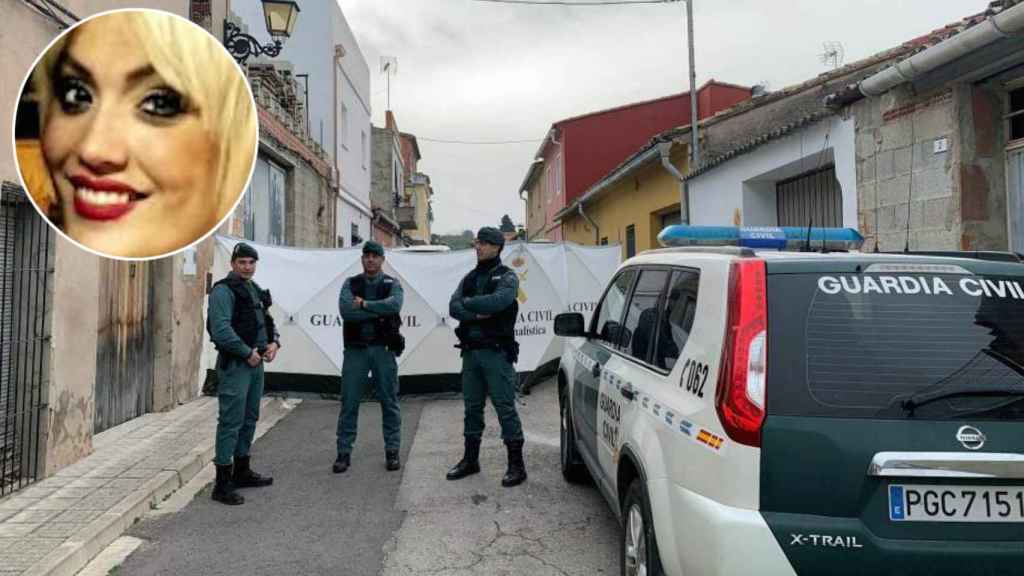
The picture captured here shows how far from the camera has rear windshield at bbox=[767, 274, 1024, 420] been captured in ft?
7.02

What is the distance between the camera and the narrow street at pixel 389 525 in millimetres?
3773

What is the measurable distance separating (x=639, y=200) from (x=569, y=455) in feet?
37.0

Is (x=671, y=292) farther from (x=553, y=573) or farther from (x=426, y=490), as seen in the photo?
(x=426, y=490)

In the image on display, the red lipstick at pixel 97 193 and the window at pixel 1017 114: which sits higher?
the window at pixel 1017 114

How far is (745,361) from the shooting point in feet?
7.28

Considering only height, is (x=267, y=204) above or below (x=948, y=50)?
below

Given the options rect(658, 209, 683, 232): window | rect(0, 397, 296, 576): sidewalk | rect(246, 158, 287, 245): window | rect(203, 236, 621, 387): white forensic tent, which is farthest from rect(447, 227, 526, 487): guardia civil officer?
rect(658, 209, 683, 232): window

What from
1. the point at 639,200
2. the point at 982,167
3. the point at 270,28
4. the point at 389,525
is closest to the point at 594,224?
the point at 639,200

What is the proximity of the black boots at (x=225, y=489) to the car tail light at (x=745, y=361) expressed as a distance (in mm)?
3894

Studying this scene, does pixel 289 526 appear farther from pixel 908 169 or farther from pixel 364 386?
pixel 908 169

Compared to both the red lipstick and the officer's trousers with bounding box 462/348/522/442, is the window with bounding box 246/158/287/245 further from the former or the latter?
the red lipstick

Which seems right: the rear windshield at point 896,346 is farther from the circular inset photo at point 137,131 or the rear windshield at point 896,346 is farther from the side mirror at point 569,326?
the side mirror at point 569,326

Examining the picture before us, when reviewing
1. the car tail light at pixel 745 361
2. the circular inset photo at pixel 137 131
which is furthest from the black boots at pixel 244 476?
the car tail light at pixel 745 361

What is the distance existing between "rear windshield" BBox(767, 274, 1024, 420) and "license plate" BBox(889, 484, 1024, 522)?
9.0 inches
